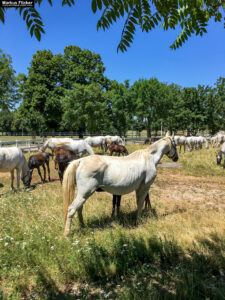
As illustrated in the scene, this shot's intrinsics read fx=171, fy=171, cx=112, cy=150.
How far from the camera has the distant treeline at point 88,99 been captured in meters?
23.3

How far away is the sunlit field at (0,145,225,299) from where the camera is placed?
229 centimetres

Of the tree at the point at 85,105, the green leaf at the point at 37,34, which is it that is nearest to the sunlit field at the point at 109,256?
the green leaf at the point at 37,34

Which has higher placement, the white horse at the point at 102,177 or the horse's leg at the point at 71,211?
the white horse at the point at 102,177

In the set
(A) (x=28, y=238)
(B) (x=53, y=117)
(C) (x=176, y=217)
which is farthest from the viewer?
(B) (x=53, y=117)

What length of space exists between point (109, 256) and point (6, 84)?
1106 inches

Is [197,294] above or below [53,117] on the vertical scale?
below

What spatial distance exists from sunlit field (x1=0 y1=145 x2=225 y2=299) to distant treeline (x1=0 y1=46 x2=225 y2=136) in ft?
63.8

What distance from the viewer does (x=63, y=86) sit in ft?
103

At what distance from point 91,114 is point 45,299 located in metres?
22.0

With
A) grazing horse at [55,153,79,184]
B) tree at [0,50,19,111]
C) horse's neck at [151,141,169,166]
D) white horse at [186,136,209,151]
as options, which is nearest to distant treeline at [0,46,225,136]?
tree at [0,50,19,111]

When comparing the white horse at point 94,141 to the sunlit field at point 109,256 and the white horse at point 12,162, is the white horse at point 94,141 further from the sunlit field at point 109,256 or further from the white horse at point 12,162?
the sunlit field at point 109,256

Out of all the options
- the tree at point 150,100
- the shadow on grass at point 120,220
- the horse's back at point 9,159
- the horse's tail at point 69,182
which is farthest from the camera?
the tree at point 150,100

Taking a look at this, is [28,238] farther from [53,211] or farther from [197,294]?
[197,294]

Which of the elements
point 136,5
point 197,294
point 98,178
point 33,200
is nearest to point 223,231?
point 197,294
